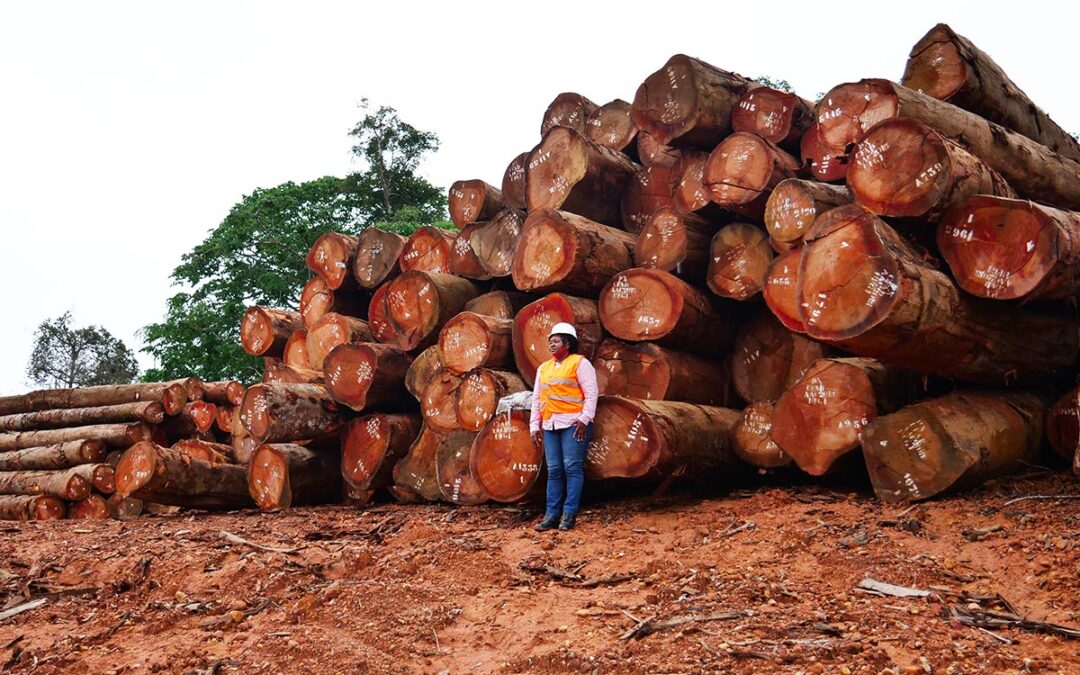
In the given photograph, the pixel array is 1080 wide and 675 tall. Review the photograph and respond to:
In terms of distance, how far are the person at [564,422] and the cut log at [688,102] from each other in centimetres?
199

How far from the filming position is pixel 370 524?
6508 millimetres

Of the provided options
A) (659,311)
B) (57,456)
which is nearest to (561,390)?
(659,311)

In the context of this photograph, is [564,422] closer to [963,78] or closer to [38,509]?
[963,78]

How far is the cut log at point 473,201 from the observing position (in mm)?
8078

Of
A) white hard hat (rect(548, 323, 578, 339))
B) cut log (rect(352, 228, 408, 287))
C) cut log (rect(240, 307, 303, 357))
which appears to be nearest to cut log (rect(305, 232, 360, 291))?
cut log (rect(352, 228, 408, 287))

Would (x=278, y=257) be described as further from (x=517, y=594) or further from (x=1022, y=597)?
(x=1022, y=597)

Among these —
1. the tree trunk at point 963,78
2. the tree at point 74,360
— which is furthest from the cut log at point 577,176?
the tree at point 74,360

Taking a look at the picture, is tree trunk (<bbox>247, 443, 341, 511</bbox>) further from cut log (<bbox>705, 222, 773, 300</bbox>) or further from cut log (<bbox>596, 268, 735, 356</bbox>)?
cut log (<bbox>705, 222, 773, 300</bbox>)

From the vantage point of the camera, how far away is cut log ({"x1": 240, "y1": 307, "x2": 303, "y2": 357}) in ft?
32.4

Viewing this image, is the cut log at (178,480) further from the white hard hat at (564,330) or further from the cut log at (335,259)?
the white hard hat at (564,330)

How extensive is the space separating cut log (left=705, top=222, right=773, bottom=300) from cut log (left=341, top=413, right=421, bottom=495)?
292cm

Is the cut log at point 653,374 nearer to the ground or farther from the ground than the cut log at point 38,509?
farther from the ground

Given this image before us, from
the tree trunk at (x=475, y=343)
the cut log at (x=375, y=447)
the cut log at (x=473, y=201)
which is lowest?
the cut log at (x=375, y=447)

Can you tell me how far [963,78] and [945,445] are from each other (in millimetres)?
2801
